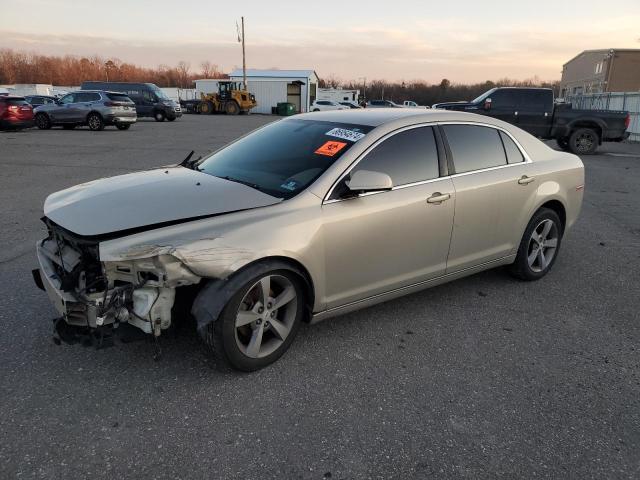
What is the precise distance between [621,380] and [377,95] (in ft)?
347

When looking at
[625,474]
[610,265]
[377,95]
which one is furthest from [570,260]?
[377,95]

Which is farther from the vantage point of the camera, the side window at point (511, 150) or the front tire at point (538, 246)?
the front tire at point (538, 246)

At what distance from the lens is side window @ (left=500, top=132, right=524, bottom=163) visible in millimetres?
4379

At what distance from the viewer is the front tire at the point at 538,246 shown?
4555 millimetres

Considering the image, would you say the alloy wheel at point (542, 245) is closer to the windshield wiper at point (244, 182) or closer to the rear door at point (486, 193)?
the rear door at point (486, 193)

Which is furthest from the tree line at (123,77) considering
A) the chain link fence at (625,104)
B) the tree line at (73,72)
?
the chain link fence at (625,104)

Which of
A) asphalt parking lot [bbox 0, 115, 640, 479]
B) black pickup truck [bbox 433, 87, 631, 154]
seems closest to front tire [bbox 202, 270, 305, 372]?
asphalt parking lot [bbox 0, 115, 640, 479]

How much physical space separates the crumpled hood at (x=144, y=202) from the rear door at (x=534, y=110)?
14.8 metres

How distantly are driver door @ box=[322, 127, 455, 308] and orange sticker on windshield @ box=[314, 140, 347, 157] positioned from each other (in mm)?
207

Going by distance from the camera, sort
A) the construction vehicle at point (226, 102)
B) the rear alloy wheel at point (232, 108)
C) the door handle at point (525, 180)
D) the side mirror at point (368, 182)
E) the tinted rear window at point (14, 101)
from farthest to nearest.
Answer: the rear alloy wheel at point (232, 108), the construction vehicle at point (226, 102), the tinted rear window at point (14, 101), the door handle at point (525, 180), the side mirror at point (368, 182)

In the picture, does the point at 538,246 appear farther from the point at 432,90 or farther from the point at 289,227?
the point at 432,90

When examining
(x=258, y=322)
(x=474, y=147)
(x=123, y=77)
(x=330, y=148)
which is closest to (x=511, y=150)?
(x=474, y=147)

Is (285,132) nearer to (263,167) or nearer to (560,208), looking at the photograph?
(263,167)

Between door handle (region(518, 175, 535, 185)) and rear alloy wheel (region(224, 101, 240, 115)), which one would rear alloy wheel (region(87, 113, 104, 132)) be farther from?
rear alloy wheel (region(224, 101, 240, 115))
